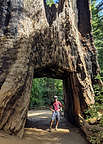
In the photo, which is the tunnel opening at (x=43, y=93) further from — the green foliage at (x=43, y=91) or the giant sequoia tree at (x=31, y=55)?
the giant sequoia tree at (x=31, y=55)

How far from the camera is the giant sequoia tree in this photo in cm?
420

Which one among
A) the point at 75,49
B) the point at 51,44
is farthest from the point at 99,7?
the point at 51,44

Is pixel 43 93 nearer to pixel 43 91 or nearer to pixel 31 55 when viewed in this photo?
pixel 43 91

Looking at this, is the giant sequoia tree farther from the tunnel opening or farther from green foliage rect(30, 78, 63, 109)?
green foliage rect(30, 78, 63, 109)

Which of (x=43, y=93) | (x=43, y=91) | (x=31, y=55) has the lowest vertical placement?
(x=43, y=93)

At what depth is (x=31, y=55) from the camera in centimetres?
511

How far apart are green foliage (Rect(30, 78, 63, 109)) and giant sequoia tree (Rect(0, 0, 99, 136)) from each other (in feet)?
32.1

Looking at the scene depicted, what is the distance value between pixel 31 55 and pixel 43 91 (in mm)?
12582

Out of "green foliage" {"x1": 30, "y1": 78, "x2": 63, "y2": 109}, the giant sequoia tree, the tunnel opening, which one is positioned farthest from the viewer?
"green foliage" {"x1": 30, "y1": 78, "x2": 63, "y2": 109}

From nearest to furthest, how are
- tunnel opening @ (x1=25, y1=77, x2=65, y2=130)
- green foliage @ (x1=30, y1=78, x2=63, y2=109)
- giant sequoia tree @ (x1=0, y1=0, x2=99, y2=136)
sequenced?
1. giant sequoia tree @ (x1=0, y1=0, x2=99, y2=136)
2. tunnel opening @ (x1=25, y1=77, x2=65, y2=130)
3. green foliage @ (x1=30, y1=78, x2=63, y2=109)

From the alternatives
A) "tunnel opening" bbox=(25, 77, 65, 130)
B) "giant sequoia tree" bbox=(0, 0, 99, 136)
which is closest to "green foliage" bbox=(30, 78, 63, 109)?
"tunnel opening" bbox=(25, 77, 65, 130)

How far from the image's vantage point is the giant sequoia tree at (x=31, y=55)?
4199mm

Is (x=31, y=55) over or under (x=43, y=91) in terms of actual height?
over

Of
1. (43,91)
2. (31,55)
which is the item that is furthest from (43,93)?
(31,55)
